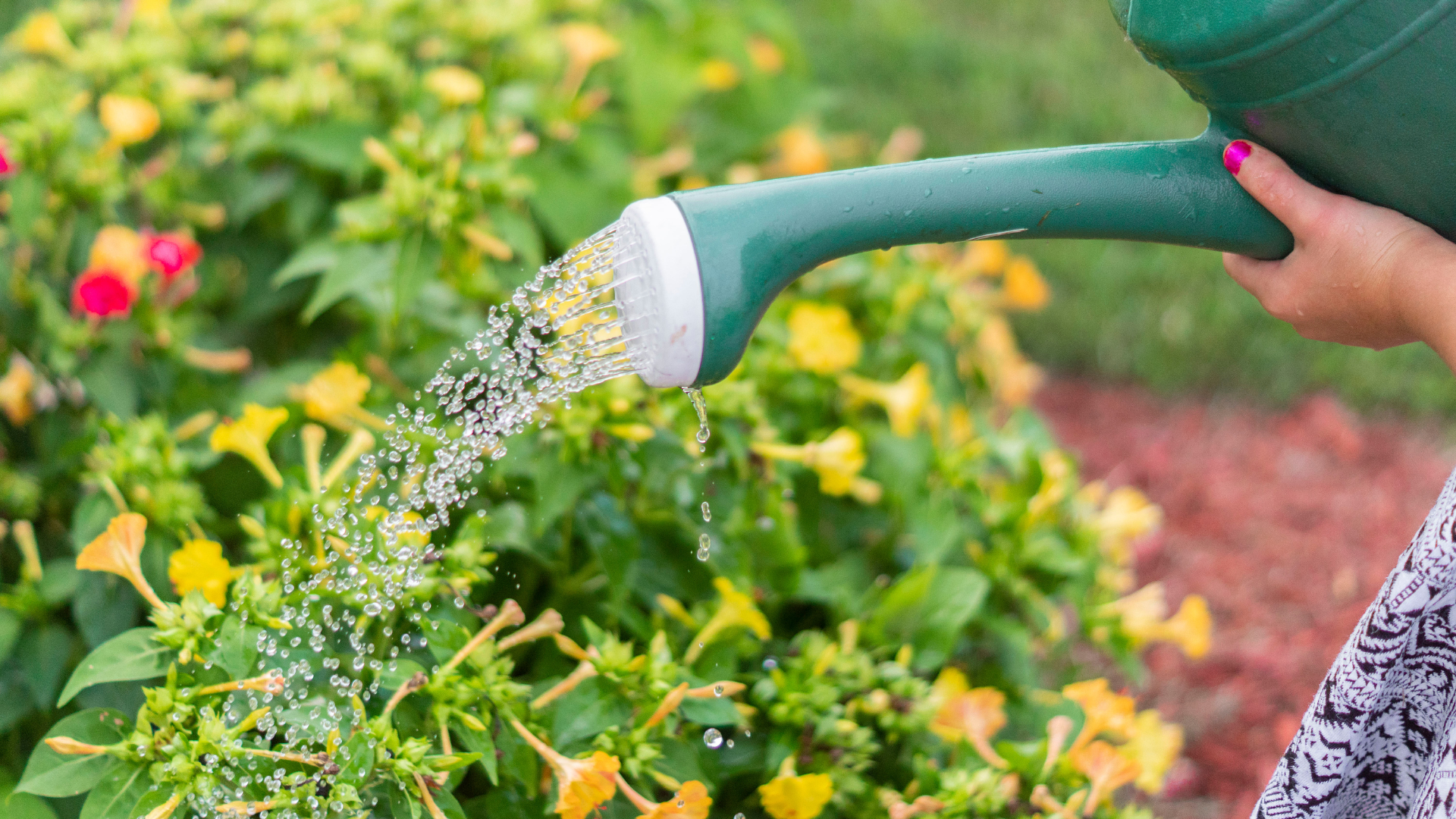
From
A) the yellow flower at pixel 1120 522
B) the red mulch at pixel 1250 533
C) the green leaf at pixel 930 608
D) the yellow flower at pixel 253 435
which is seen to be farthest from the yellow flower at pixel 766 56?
the yellow flower at pixel 253 435

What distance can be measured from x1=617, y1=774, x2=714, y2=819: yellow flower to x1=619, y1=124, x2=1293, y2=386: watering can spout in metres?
0.36

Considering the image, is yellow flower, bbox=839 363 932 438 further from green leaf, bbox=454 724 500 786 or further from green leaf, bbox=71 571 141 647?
green leaf, bbox=71 571 141 647

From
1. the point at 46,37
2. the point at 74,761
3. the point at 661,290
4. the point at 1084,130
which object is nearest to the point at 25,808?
the point at 74,761

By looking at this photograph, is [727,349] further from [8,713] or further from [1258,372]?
[1258,372]

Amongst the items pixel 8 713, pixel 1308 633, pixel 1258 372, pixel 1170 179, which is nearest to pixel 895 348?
pixel 1170 179

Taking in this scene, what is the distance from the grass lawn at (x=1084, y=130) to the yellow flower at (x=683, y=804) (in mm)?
1654

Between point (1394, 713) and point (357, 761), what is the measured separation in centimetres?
89

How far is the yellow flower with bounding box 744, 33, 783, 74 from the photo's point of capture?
2.28 m

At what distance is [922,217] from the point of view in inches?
33.5

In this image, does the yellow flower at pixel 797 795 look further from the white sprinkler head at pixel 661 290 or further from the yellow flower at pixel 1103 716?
the white sprinkler head at pixel 661 290

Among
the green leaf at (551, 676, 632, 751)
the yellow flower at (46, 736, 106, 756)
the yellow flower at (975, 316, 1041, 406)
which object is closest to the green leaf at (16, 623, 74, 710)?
the yellow flower at (46, 736, 106, 756)

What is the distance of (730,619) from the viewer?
1.16 m

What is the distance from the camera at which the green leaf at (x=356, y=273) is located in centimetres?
135

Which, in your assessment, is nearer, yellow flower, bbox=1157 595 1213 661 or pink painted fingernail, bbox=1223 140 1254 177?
pink painted fingernail, bbox=1223 140 1254 177
